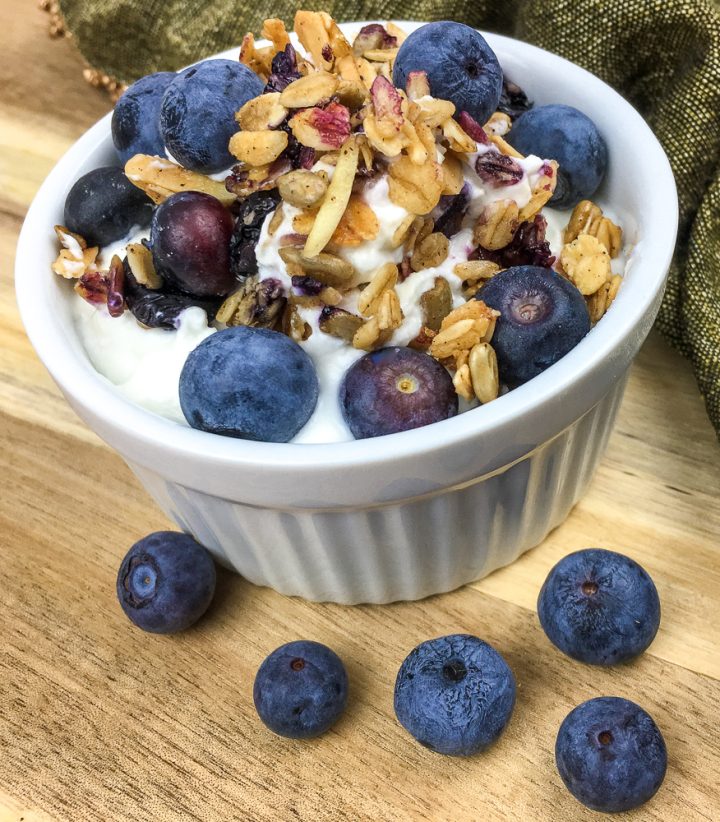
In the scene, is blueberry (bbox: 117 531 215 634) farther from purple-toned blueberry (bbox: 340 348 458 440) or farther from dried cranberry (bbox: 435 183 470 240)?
dried cranberry (bbox: 435 183 470 240)

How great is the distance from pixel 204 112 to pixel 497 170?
254mm

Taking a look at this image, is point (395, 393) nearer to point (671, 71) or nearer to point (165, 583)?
point (165, 583)

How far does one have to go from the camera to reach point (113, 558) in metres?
1.02

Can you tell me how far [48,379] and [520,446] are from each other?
644mm

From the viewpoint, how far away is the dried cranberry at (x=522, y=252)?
0.84 metres

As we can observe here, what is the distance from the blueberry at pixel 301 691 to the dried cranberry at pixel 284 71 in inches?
19.5

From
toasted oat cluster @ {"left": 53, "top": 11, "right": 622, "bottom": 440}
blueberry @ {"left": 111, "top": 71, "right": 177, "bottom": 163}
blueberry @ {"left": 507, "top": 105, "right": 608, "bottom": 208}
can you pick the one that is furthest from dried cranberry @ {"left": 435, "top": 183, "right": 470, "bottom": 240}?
blueberry @ {"left": 111, "top": 71, "right": 177, "bottom": 163}

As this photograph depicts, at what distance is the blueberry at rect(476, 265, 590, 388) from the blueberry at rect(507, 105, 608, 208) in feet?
0.47

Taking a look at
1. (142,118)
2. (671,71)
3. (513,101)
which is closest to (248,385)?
(142,118)

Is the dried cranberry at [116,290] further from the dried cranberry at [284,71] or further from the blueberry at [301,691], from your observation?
the blueberry at [301,691]

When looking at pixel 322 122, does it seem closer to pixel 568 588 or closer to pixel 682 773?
pixel 568 588

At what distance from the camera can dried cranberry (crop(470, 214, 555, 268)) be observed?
843 mm

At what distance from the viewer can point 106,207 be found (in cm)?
92

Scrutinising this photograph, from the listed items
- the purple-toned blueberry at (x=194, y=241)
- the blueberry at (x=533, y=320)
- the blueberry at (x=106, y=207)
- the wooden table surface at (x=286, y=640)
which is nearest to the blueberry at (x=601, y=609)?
the wooden table surface at (x=286, y=640)
